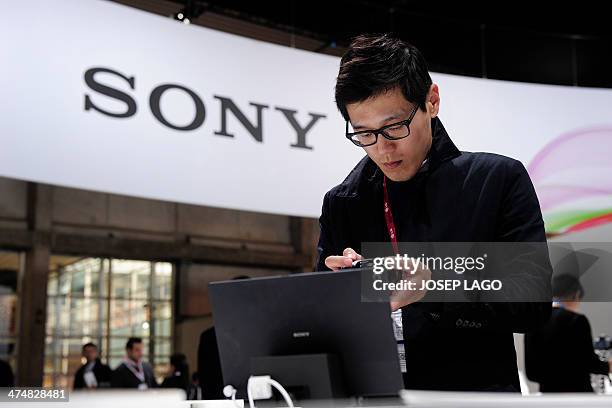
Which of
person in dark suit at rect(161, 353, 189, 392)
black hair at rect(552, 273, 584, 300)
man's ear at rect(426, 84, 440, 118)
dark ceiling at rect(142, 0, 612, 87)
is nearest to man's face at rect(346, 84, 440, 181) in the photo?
man's ear at rect(426, 84, 440, 118)

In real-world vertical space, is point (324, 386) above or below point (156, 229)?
below

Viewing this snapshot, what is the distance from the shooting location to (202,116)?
4.39 m

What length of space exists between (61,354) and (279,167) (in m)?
8.47

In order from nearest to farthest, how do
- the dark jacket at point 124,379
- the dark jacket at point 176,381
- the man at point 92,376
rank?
1. the dark jacket at point 124,379
2. the man at point 92,376
3. the dark jacket at point 176,381

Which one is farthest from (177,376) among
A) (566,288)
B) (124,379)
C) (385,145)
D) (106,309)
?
(385,145)

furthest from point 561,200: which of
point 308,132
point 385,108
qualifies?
point 385,108

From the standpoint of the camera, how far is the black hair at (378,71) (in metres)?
1.85

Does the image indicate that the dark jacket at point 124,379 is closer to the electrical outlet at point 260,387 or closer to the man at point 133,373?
the man at point 133,373

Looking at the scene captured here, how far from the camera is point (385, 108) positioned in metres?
1.88

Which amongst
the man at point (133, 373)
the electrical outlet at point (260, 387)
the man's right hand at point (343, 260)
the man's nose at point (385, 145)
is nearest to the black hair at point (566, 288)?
the man's nose at point (385, 145)

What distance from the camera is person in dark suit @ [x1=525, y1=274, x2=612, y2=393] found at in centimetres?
394

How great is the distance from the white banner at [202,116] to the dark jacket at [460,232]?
7.41ft

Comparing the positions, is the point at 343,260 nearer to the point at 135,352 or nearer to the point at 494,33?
the point at 494,33

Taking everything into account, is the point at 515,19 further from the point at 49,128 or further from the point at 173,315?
the point at 173,315
